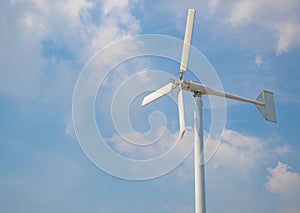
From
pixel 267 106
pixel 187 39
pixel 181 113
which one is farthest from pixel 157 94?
pixel 267 106

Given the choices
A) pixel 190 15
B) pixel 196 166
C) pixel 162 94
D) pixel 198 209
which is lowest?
pixel 198 209

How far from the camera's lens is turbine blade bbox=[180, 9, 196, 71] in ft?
72.4

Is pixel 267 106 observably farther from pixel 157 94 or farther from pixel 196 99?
pixel 157 94

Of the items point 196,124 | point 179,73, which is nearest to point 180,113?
point 196,124

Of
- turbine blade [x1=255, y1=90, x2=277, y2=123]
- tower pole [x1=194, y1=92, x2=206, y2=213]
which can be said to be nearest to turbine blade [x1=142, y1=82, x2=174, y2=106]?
tower pole [x1=194, y1=92, x2=206, y2=213]

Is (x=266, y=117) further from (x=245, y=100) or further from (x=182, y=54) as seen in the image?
(x=182, y=54)

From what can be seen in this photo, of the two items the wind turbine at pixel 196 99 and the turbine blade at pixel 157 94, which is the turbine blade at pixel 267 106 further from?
the turbine blade at pixel 157 94

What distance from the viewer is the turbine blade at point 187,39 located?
2208 cm

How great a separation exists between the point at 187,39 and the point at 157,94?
405 centimetres

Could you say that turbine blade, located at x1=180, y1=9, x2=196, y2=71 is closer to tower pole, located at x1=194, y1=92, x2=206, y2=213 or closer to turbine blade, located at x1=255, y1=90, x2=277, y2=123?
tower pole, located at x1=194, y1=92, x2=206, y2=213

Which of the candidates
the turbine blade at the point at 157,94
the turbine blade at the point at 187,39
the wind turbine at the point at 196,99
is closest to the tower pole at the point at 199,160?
the wind turbine at the point at 196,99

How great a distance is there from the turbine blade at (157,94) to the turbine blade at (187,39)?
58.2 inches

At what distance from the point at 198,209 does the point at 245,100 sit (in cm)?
911

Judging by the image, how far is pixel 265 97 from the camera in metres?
26.7
